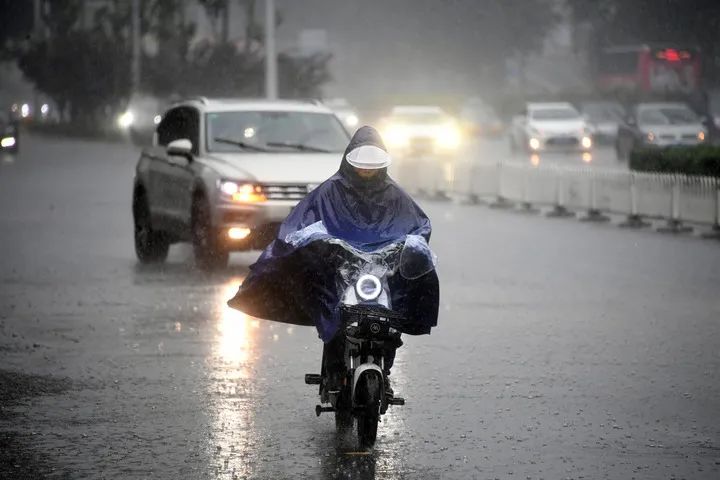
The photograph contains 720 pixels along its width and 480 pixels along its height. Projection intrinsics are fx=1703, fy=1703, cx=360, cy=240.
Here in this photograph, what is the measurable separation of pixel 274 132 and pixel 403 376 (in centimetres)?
780

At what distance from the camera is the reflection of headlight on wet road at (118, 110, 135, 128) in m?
70.3

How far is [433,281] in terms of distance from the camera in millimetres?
8133

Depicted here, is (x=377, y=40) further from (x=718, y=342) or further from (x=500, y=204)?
(x=718, y=342)

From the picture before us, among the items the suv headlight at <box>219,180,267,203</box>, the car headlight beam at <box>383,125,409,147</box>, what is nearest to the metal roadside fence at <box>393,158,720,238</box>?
the suv headlight at <box>219,180,267,203</box>

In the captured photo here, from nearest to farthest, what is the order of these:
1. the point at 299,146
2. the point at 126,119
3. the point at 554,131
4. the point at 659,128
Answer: the point at 299,146
the point at 659,128
the point at 554,131
the point at 126,119

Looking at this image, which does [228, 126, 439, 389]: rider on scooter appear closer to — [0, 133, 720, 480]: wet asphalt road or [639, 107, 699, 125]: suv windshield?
[0, 133, 720, 480]: wet asphalt road

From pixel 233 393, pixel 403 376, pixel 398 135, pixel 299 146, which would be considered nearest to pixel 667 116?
pixel 398 135

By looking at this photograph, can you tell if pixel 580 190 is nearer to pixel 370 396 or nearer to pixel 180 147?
pixel 180 147

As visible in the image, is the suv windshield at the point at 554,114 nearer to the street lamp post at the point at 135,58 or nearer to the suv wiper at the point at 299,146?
the street lamp post at the point at 135,58

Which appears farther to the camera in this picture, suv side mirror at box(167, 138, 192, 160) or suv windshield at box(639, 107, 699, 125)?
suv windshield at box(639, 107, 699, 125)

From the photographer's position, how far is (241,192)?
54.7 ft

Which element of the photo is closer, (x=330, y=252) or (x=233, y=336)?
(x=330, y=252)

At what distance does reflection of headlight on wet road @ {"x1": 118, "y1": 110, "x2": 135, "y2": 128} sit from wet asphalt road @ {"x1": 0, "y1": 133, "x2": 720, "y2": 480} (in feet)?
168

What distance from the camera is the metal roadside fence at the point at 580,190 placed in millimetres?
22516
